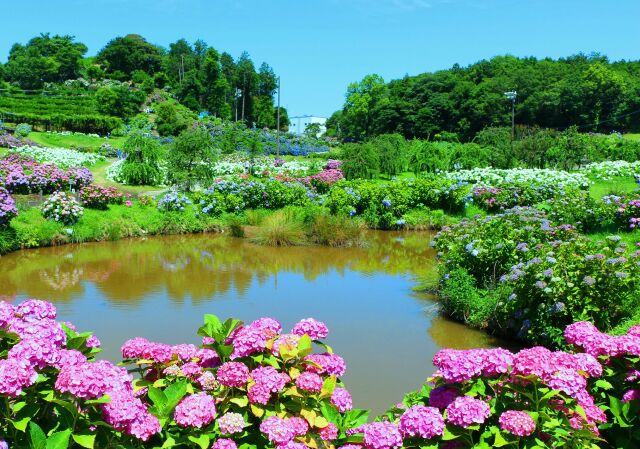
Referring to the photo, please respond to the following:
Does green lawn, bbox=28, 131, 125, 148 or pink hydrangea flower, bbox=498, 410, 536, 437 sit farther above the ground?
green lawn, bbox=28, 131, 125, 148

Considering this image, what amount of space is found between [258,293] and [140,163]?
10350 millimetres

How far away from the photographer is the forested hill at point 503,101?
51406 millimetres

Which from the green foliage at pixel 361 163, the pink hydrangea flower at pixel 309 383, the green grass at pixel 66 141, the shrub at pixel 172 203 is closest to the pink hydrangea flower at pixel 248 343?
the pink hydrangea flower at pixel 309 383

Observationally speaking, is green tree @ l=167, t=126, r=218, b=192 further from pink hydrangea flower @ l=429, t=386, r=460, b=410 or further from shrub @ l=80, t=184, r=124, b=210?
pink hydrangea flower @ l=429, t=386, r=460, b=410

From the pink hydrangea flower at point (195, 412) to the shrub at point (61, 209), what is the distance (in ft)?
37.8

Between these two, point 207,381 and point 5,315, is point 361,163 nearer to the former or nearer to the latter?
point 207,381

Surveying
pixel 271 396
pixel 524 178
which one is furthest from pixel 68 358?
pixel 524 178

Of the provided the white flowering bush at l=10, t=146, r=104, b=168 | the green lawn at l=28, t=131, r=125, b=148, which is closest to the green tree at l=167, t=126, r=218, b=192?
the white flowering bush at l=10, t=146, r=104, b=168

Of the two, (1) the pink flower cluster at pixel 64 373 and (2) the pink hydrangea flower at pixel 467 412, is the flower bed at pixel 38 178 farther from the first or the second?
(2) the pink hydrangea flower at pixel 467 412

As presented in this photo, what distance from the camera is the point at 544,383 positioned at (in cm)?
281

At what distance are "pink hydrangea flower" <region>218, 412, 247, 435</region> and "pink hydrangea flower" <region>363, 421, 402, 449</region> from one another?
1.95 feet

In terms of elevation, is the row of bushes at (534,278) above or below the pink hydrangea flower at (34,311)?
below

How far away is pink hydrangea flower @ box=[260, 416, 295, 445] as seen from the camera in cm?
263

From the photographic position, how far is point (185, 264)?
11.4 metres
